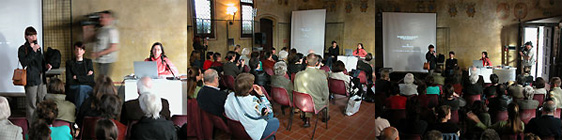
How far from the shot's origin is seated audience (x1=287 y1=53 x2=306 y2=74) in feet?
4.25

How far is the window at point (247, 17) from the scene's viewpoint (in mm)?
1370

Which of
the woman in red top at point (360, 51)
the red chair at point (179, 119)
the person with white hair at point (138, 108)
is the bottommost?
the red chair at point (179, 119)

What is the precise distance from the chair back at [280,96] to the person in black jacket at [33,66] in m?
1.45

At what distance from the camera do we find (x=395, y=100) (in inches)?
58.7

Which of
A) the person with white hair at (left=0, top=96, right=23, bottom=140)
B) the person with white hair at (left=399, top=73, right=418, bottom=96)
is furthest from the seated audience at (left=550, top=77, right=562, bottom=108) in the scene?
the person with white hair at (left=0, top=96, right=23, bottom=140)

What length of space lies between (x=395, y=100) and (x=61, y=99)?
1.95m

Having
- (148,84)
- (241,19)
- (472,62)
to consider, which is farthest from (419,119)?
(148,84)

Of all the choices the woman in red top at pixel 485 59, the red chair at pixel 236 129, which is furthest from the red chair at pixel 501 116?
the red chair at pixel 236 129

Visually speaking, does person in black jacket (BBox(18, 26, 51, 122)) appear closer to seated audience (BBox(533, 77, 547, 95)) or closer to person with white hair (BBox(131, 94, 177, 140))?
person with white hair (BBox(131, 94, 177, 140))

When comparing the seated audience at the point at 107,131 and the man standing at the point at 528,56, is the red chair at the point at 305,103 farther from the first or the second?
the man standing at the point at 528,56

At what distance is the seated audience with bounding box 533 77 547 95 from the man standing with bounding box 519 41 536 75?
7.3 inches

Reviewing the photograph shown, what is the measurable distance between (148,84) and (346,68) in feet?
3.65

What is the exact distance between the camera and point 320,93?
1356 mm

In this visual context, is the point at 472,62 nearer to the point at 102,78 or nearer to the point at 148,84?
the point at 148,84
